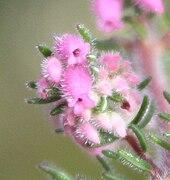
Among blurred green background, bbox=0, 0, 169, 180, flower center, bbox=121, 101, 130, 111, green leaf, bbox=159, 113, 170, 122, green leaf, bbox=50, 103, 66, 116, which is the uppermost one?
blurred green background, bbox=0, 0, 169, 180

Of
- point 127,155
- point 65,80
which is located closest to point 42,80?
point 65,80

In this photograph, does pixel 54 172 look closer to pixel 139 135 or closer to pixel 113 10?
pixel 139 135

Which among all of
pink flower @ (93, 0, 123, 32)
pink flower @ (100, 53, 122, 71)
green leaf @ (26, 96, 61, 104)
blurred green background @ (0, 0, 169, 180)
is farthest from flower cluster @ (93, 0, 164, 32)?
blurred green background @ (0, 0, 169, 180)

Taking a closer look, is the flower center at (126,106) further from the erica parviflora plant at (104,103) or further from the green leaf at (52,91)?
the green leaf at (52,91)

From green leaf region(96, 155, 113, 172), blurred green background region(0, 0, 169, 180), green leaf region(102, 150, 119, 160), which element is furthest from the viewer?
blurred green background region(0, 0, 169, 180)

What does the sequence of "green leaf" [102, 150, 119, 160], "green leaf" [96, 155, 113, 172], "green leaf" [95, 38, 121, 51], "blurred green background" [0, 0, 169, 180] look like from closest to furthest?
"green leaf" [102, 150, 119, 160], "green leaf" [96, 155, 113, 172], "green leaf" [95, 38, 121, 51], "blurred green background" [0, 0, 169, 180]

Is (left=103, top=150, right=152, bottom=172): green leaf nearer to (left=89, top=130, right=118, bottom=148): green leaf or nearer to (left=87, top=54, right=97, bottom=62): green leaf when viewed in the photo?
(left=89, top=130, right=118, bottom=148): green leaf
